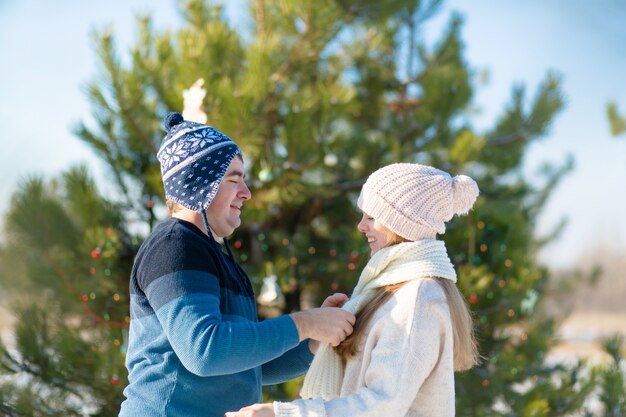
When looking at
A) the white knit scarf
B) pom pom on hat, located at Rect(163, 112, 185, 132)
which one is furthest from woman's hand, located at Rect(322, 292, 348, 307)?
pom pom on hat, located at Rect(163, 112, 185, 132)

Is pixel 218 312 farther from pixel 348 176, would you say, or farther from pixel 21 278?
pixel 21 278

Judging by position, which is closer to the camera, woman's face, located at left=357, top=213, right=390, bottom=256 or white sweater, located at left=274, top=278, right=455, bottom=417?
white sweater, located at left=274, top=278, right=455, bottom=417

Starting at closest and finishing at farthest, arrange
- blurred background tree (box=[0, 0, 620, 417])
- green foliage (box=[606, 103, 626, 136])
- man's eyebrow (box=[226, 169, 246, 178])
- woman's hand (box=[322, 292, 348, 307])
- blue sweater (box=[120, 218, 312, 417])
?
blue sweater (box=[120, 218, 312, 417]) → man's eyebrow (box=[226, 169, 246, 178]) → woman's hand (box=[322, 292, 348, 307]) → blurred background tree (box=[0, 0, 620, 417]) → green foliage (box=[606, 103, 626, 136])

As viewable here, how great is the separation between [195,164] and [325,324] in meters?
0.42

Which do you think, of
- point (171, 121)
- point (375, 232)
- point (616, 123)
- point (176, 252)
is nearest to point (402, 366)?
point (375, 232)

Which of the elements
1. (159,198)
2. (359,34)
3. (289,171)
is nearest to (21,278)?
(159,198)

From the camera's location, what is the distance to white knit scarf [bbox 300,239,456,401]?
1.41 m

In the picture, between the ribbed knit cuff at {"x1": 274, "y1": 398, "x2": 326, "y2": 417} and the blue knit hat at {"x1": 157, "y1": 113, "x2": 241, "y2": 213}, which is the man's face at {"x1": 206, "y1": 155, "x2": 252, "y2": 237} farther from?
the ribbed knit cuff at {"x1": 274, "y1": 398, "x2": 326, "y2": 417}

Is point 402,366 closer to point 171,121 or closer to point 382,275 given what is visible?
point 382,275

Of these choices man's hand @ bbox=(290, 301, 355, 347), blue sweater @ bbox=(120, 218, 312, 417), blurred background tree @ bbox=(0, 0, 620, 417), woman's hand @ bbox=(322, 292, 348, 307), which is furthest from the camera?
blurred background tree @ bbox=(0, 0, 620, 417)

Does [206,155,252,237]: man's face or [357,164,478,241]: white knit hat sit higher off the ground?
[206,155,252,237]: man's face

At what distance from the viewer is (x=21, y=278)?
162 inches

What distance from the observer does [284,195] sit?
3514 millimetres

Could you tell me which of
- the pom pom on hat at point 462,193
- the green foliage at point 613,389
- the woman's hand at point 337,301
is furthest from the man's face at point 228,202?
the green foliage at point 613,389
